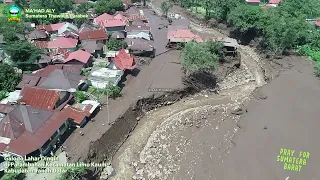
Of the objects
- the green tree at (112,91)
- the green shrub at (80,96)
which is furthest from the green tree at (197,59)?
the green shrub at (80,96)

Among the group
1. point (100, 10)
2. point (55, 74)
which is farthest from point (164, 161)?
point (100, 10)

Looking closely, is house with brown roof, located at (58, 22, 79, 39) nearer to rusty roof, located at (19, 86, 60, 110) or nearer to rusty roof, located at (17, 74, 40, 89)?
rusty roof, located at (17, 74, 40, 89)

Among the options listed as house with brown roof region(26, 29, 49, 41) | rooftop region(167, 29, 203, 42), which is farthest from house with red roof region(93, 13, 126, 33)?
house with brown roof region(26, 29, 49, 41)

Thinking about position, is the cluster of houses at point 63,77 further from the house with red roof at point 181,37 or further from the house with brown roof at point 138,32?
the house with red roof at point 181,37

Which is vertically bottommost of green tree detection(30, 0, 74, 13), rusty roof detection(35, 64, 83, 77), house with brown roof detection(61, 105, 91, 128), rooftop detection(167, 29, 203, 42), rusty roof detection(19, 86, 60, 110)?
house with brown roof detection(61, 105, 91, 128)

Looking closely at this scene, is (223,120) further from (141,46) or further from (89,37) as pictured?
(89,37)

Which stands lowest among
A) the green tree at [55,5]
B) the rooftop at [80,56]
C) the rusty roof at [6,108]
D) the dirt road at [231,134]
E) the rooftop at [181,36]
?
the dirt road at [231,134]

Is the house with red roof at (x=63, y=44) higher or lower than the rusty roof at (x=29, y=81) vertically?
higher

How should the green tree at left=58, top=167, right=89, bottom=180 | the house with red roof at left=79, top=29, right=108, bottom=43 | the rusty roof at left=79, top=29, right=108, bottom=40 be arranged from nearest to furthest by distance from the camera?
the green tree at left=58, top=167, right=89, bottom=180 < the house with red roof at left=79, top=29, right=108, bottom=43 < the rusty roof at left=79, top=29, right=108, bottom=40
